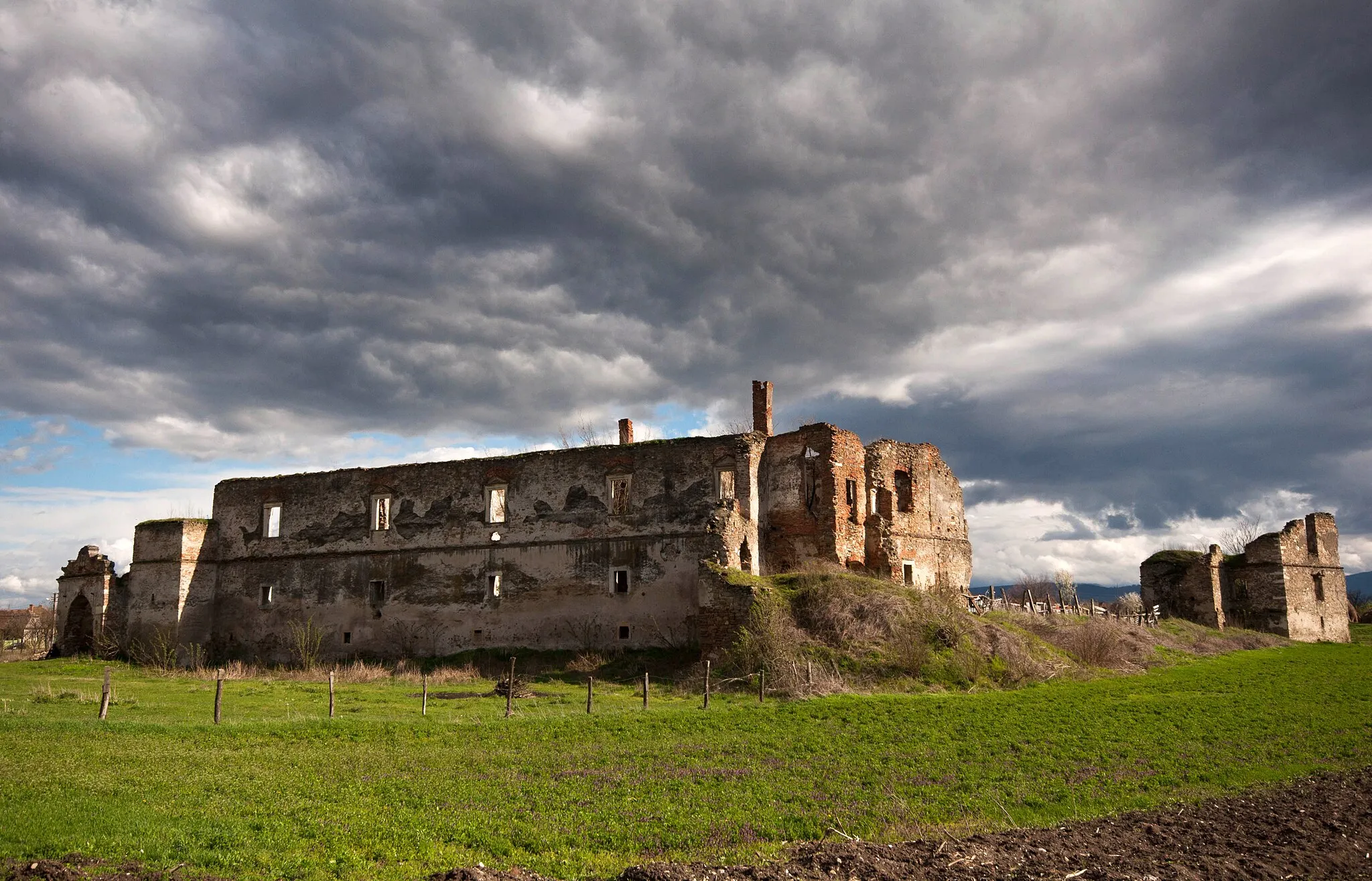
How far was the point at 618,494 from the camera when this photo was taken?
34.5 metres

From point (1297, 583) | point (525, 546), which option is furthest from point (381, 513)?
point (1297, 583)

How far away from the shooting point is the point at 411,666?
33.1 metres

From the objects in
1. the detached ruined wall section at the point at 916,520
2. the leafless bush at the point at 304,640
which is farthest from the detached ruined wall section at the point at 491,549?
the detached ruined wall section at the point at 916,520

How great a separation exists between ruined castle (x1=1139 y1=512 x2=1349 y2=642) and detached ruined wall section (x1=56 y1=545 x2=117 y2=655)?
51.3m

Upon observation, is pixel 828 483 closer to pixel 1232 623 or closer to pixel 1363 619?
pixel 1232 623

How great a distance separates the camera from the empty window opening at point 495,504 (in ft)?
118

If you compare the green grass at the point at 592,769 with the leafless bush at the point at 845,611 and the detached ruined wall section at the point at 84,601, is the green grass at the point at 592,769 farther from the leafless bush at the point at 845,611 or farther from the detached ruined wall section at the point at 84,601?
the detached ruined wall section at the point at 84,601

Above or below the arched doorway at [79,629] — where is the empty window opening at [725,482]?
above

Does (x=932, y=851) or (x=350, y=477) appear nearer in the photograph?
(x=932, y=851)

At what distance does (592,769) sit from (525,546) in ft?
68.1

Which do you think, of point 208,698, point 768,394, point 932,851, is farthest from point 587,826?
point 768,394

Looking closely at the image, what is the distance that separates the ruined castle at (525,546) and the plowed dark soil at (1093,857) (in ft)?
58.4

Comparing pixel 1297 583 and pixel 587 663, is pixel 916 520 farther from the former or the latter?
pixel 1297 583

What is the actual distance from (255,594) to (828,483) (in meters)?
23.6
